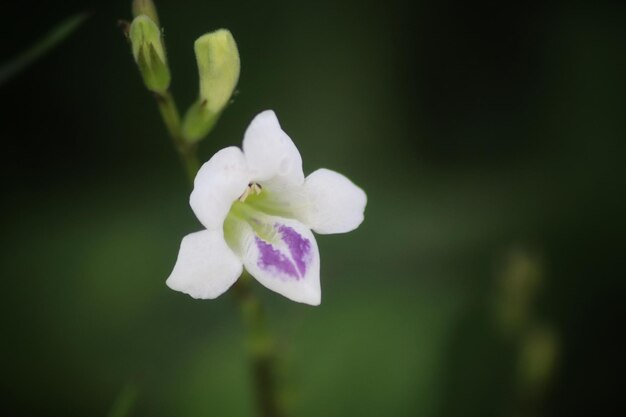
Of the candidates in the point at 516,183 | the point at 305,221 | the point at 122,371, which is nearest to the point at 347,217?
the point at 305,221

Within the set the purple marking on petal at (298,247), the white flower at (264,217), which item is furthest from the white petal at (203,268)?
the purple marking on petal at (298,247)

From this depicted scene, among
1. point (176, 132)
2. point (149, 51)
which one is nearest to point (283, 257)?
point (176, 132)

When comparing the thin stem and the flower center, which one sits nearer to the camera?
the flower center

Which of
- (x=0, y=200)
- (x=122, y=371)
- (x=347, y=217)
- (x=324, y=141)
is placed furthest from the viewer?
(x=324, y=141)

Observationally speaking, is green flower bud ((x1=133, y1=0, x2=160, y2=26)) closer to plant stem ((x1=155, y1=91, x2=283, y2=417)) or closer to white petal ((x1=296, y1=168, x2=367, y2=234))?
plant stem ((x1=155, y1=91, x2=283, y2=417))

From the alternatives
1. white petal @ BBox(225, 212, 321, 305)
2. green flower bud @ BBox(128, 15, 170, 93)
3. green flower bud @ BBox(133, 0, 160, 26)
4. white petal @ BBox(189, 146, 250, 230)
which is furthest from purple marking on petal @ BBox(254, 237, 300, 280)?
green flower bud @ BBox(133, 0, 160, 26)

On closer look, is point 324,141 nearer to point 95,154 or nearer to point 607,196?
point 95,154
